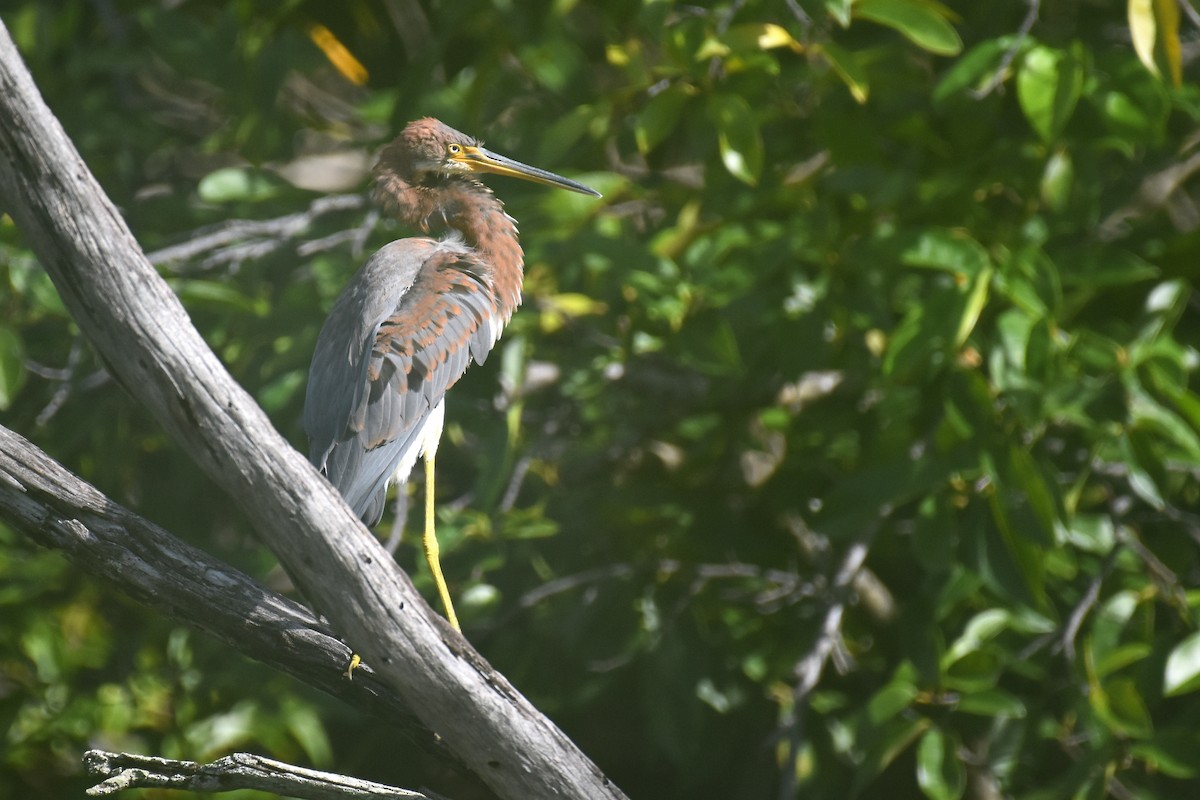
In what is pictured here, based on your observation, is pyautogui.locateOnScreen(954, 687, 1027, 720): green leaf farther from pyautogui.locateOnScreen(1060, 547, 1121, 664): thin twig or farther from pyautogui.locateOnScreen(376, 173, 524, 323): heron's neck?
pyautogui.locateOnScreen(376, 173, 524, 323): heron's neck

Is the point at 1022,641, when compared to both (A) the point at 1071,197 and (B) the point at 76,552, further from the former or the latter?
(B) the point at 76,552

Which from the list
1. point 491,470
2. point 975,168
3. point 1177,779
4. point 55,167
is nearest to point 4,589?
point 491,470

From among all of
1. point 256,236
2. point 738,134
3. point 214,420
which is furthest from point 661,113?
point 214,420

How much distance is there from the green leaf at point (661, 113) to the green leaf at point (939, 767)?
1.32 m

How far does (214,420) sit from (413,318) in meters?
0.71

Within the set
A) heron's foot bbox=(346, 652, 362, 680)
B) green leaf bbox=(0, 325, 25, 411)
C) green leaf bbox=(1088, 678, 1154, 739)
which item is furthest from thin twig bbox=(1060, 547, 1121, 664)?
green leaf bbox=(0, 325, 25, 411)

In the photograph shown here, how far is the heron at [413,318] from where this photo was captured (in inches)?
83.7

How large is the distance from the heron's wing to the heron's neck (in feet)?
0.10

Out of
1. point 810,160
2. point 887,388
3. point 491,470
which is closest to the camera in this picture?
point 491,470

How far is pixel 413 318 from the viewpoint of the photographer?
7.07 feet

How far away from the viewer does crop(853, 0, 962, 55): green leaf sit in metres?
2.21

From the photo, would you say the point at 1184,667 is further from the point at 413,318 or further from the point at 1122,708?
the point at 413,318

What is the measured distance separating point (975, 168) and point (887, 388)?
21.7 inches

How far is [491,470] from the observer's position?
2.41 metres
